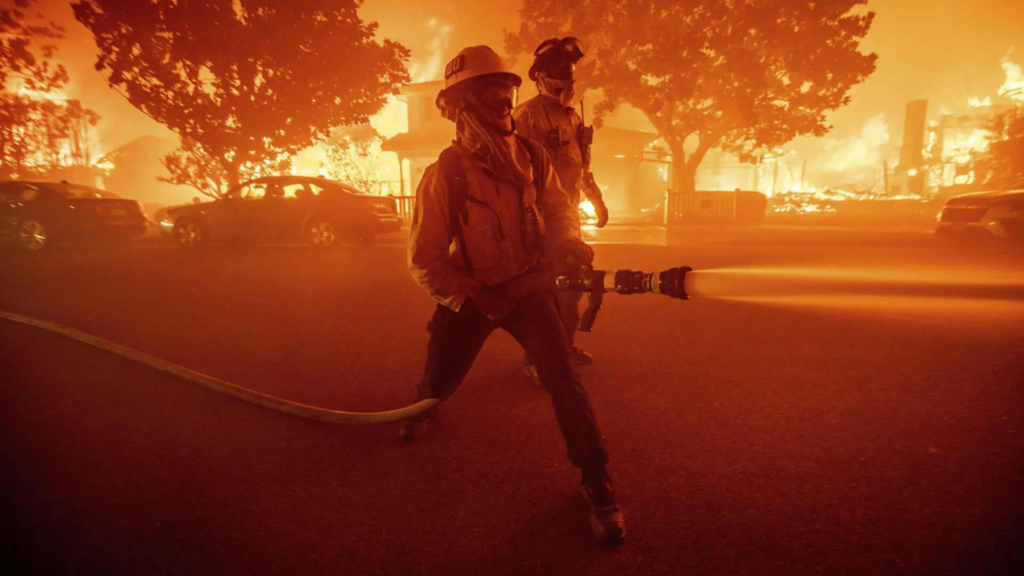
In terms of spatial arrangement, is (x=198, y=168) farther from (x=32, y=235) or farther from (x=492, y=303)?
(x=492, y=303)

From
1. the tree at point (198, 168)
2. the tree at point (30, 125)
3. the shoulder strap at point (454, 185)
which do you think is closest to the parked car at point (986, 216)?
the shoulder strap at point (454, 185)

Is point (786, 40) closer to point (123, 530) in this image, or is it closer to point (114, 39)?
point (114, 39)

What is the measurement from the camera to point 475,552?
2236 millimetres

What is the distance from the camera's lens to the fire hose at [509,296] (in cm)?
223

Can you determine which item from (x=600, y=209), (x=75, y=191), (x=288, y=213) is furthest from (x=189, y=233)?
(x=600, y=209)

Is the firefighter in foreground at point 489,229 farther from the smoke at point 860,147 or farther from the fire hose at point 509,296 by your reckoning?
the smoke at point 860,147

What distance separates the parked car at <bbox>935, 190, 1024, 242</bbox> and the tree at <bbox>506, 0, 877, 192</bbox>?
41.7 feet

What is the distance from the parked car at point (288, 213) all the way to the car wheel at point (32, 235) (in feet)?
9.43

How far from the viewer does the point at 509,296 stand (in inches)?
101

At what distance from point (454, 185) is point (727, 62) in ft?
72.6

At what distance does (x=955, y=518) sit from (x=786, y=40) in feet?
77.2

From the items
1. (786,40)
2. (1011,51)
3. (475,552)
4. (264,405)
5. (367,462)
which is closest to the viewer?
(475,552)

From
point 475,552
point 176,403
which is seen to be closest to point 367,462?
point 475,552

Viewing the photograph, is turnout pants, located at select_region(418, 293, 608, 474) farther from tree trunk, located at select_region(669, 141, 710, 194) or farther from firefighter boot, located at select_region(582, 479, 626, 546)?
tree trunk, located at select_region(669, 141, 710, 194)
